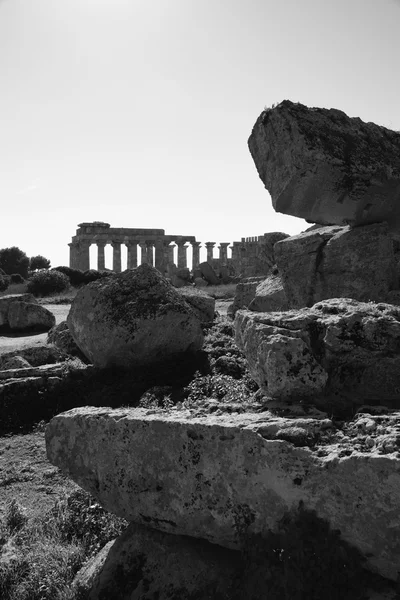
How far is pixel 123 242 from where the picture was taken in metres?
49.2

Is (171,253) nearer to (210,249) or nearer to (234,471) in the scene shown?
(210,249)

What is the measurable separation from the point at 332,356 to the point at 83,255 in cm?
4574

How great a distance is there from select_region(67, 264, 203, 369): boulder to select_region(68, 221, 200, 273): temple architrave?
133 feet

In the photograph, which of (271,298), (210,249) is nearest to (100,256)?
(210,249)

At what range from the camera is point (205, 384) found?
16.7 ft

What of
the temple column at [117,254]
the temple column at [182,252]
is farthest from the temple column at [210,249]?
the temple column at [117,254]

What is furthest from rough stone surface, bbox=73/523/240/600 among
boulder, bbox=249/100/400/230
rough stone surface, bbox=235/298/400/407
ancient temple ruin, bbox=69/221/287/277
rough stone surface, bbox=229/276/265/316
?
ancient temple ruin, bbox=69/221/287/277

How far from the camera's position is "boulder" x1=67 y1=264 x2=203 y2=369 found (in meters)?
5.80

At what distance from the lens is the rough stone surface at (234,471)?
7.45 feet

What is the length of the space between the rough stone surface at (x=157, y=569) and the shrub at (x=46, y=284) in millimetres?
25954

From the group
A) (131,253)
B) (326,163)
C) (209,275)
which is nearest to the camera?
(326,163)

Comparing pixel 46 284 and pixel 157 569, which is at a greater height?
pixel 46 284

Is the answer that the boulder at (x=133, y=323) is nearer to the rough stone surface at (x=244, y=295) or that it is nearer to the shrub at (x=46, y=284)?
the rough stone surface at (x=244, y=295)

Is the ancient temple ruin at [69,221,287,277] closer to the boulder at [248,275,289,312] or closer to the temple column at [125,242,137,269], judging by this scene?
the temple column at [125,242,137,269]
